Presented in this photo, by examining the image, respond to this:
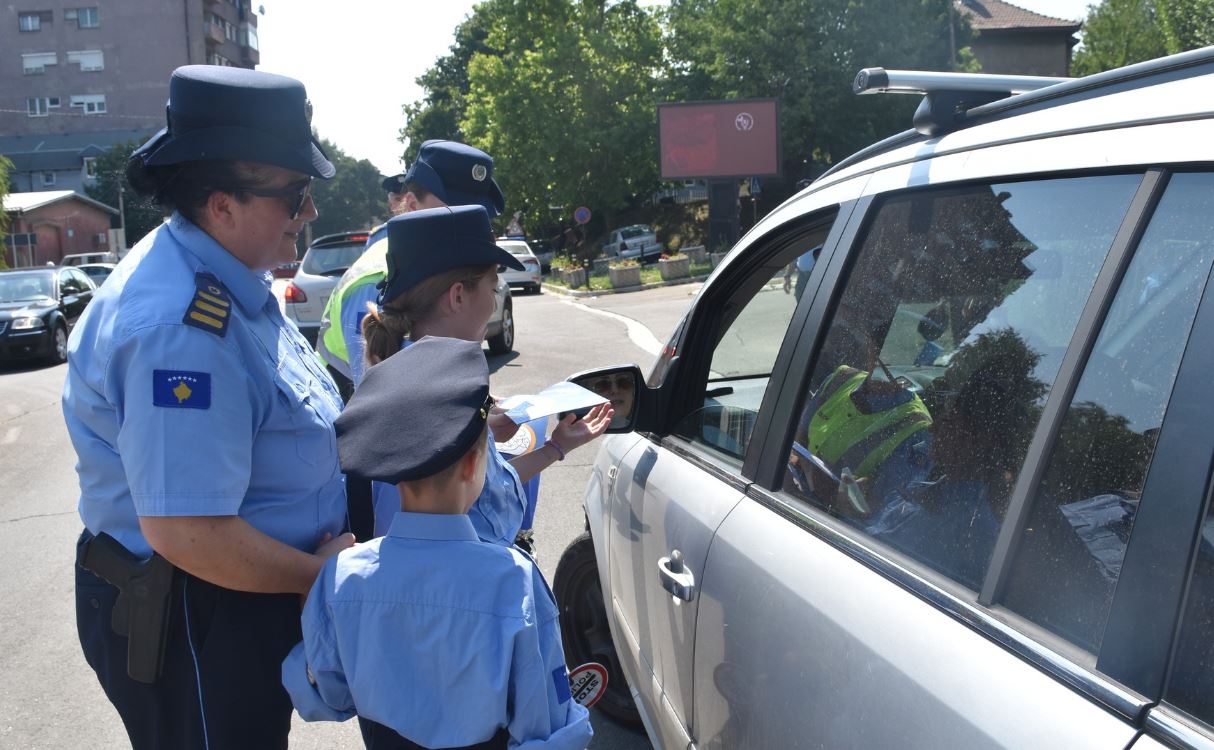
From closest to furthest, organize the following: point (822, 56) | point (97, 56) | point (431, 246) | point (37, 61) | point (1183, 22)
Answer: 1. point (431, 246)
2. point (1183, 22)
3. point (822, 56)
4. point (97, 56)
5. point (37, 61)

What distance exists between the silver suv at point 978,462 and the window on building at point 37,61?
258 feet

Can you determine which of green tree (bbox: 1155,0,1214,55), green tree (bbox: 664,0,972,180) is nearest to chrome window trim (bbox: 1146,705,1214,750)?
green tree (bbox: 1155,0,1214,55)

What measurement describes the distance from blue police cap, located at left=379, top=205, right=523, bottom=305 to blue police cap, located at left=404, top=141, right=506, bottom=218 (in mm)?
1215

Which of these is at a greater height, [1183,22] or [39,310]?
[1183,22]

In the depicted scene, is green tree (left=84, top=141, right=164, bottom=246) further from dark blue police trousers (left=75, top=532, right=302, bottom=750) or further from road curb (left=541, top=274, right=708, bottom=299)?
dark blue police trousers (left=75, top=532, right=302, bottom=750)

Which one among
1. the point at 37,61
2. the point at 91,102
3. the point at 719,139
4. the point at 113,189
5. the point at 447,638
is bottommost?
the point at 447,638

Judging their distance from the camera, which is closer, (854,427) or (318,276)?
(854,427)

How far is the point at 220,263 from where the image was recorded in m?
1.90

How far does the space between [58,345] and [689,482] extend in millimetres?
17299

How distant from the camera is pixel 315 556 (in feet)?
6.30

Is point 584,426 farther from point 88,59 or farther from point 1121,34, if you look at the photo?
point 88,59

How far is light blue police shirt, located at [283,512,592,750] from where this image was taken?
65.5 inches

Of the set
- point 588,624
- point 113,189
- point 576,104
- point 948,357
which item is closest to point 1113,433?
point 948,357

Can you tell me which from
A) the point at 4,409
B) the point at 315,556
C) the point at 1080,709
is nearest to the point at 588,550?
the point at 315,556
